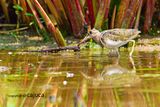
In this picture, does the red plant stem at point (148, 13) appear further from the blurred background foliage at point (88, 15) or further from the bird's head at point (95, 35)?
the bird's head at point (95, 35)

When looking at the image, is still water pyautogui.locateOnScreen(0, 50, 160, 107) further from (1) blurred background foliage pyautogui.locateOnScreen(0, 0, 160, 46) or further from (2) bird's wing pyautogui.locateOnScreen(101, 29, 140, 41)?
(1) blurred background foliage pyautogui.locateOnScreen(0, 0, 160, 46)

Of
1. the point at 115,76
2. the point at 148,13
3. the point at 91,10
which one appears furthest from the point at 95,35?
the point at 115,76

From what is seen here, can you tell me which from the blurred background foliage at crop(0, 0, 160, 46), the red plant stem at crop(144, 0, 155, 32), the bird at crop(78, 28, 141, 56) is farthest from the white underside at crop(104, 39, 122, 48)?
the red plant stem at crop(144, 0, 155, 32)

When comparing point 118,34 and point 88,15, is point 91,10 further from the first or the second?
point 118,34

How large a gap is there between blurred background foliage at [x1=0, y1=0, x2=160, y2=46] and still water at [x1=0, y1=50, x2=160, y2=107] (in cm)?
51

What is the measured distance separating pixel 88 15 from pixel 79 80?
2195mm

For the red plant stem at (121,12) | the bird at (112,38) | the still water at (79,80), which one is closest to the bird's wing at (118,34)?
the bird at (112,38)

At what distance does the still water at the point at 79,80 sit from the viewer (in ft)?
10.2

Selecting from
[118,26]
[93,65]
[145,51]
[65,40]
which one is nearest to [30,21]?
[65,40]

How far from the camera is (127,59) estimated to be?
16.4 feet

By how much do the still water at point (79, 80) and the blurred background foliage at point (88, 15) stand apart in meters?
0.51

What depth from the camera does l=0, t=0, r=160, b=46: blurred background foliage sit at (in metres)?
5.80

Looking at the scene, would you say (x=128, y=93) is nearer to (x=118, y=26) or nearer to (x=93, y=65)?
(x=93, y=65)

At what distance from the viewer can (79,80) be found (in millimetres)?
3865
